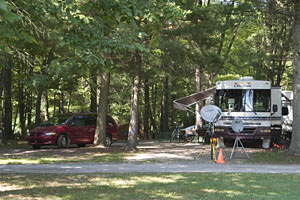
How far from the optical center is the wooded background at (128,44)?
713 cm

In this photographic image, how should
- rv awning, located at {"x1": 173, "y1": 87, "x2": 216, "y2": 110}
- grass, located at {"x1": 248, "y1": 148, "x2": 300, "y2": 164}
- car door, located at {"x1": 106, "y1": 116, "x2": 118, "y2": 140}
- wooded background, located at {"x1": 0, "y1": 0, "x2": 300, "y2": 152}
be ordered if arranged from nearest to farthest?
wooded background, located at {"x1": 0, "y1": 0, "x2": 300, "y2": 152} → grass, located at {"x1": 248, "y1": 148, "x2": 300, "y2": 164} → car door, located at {"x1": 106, "y1": 116, "x2": 118, "y2": 140} → rv awning, located at {"x1": 173, "y1": 87, "x2": 216, "y2": 110}

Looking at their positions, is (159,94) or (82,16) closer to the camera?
(82,16)

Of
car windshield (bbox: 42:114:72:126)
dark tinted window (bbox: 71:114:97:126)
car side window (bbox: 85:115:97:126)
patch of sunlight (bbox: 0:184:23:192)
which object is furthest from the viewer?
car side window (bbox: 85:115:97:126)

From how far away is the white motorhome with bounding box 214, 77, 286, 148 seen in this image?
1988 centimetres

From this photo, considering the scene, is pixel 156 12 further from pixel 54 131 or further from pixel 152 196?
pixel 54 131

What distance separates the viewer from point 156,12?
24.9 feet

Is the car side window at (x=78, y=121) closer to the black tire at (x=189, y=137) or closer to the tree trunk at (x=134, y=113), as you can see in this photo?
the tree trunk at (x=134, y=113)

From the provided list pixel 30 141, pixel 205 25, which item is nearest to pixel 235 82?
pixel 205 25

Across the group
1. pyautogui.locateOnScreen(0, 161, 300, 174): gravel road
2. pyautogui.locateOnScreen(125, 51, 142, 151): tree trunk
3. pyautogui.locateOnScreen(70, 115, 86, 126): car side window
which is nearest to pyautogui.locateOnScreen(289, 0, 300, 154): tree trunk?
pyautogui.locateOnScreen(0, 161, 300, 174): gravel road

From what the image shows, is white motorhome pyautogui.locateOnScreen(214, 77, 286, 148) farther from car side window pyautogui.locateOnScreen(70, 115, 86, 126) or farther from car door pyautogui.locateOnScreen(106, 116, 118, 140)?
car side window pyautogui.locateOnScreen(70, 115, 86, 126)

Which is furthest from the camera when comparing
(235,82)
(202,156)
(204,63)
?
(235,82)

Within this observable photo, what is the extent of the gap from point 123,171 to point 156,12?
18.5 ft

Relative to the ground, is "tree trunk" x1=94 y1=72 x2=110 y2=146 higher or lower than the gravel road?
higher

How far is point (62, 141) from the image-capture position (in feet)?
68.7
